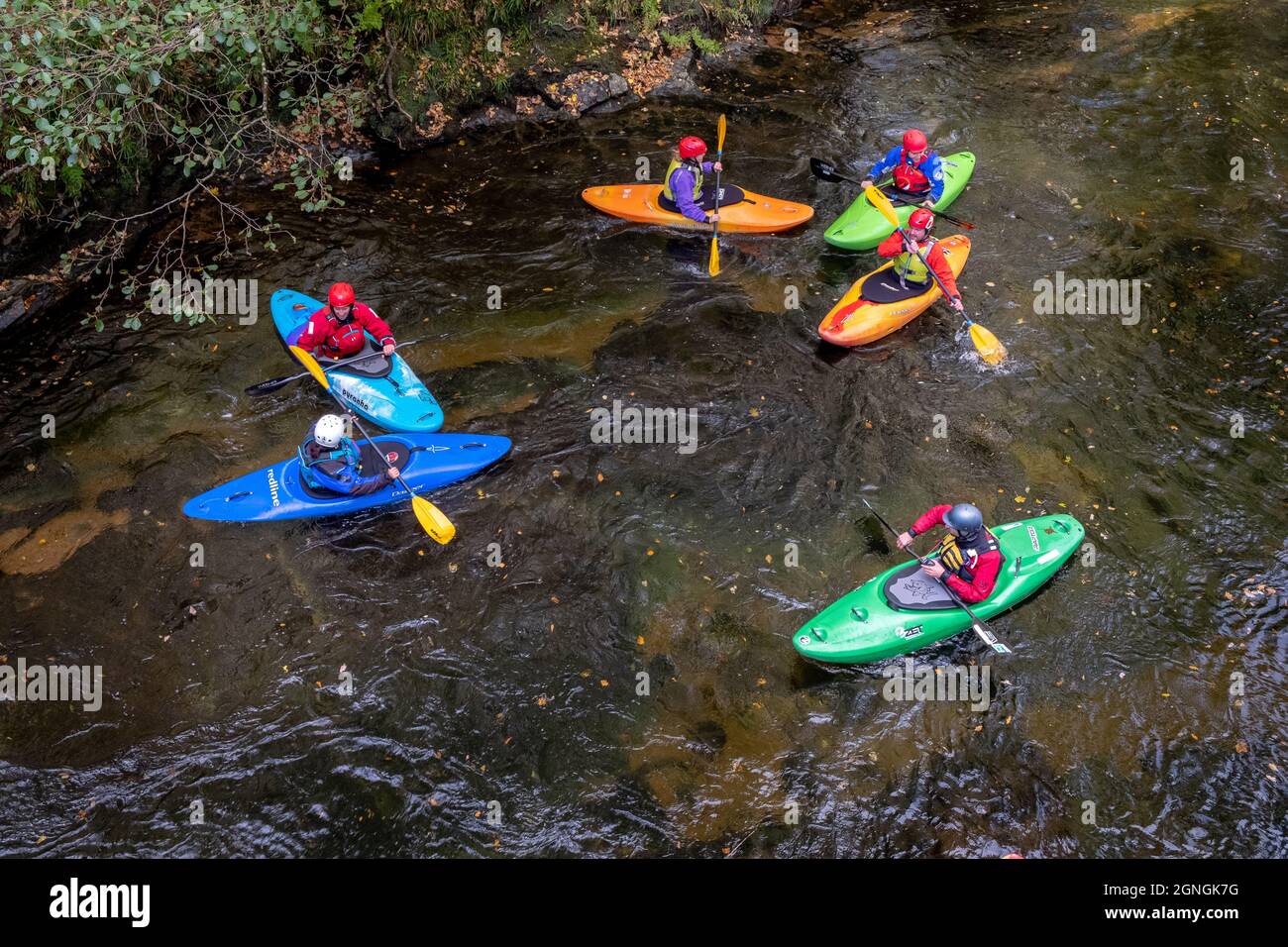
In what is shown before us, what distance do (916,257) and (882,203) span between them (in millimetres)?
740

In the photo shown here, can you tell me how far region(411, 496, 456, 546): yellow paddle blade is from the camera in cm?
642

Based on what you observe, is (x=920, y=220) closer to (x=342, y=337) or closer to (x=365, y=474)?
(x=342, y=337)

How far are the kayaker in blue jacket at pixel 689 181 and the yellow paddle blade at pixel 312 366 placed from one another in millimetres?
4228

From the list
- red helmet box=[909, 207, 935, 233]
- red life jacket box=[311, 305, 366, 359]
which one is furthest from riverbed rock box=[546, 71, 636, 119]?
red life jacket box=[311, 305, 366, 359]

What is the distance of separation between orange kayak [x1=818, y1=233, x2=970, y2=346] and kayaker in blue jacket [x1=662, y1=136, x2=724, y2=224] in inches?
70.9

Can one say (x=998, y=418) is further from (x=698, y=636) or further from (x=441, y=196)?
(x=441, y=196)

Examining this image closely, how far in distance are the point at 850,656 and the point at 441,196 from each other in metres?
7.26

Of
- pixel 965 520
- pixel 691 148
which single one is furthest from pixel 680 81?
pixel 965 520

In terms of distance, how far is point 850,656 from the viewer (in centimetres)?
604

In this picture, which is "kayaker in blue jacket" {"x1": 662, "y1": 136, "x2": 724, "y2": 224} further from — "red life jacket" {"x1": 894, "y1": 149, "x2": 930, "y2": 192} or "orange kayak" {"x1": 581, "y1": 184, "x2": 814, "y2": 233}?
"red life jacket" {"x1": 894, "y1": 149, "x2": 930, "y2": 192}

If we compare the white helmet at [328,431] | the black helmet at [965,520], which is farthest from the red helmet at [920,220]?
the white helmet at [328,431]

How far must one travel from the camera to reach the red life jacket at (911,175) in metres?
9.45

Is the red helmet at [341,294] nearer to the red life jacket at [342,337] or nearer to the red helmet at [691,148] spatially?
the red life jacket at [342,337]

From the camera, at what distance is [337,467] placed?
22.8 feet
